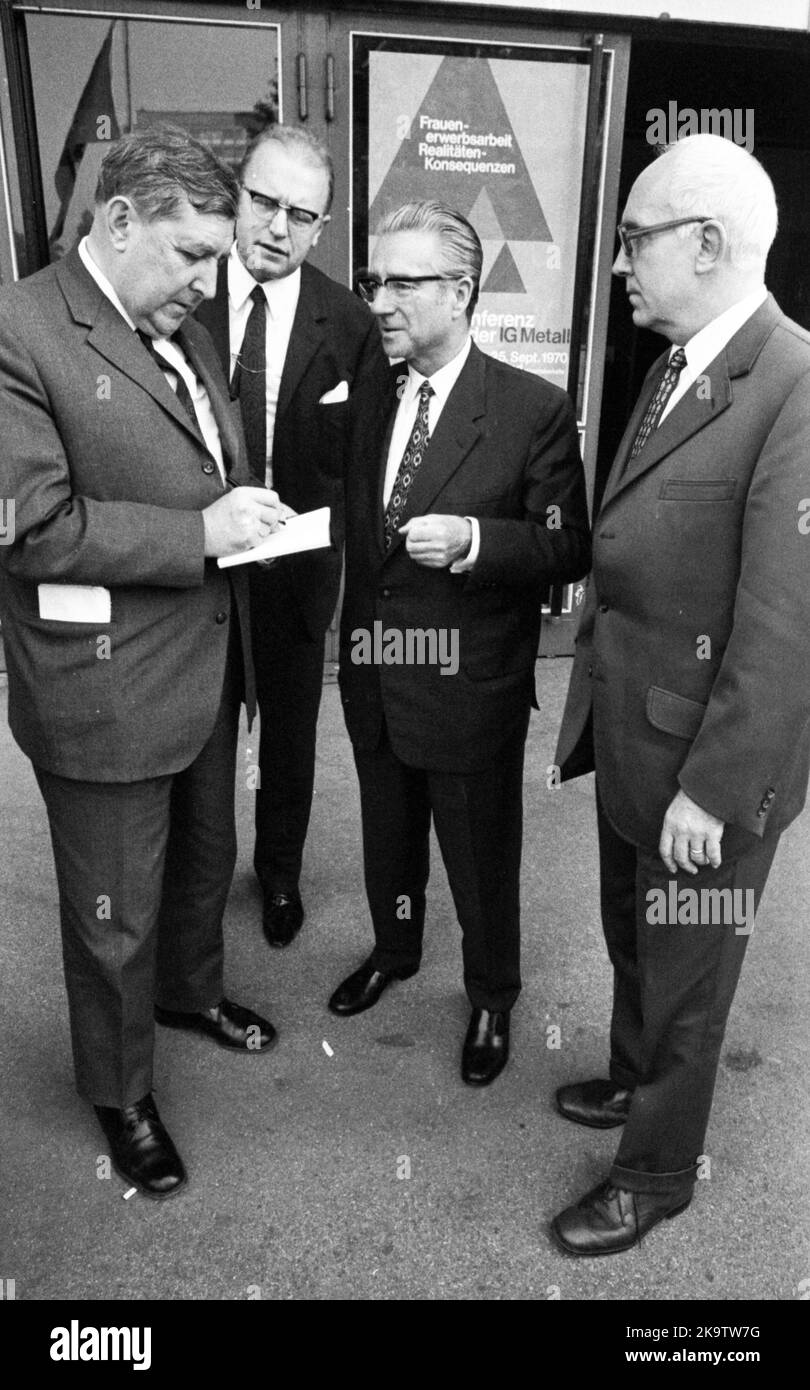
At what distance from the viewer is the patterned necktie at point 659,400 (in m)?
1.98

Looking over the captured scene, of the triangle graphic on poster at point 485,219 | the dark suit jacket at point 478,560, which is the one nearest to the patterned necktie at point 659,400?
the dark suit jacket at point 478,560

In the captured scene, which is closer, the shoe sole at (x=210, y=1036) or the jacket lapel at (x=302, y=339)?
the shoe sole at (x=210, y=1036)

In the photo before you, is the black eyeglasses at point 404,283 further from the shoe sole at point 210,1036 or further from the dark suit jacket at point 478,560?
the shoe sole at point 210,1036

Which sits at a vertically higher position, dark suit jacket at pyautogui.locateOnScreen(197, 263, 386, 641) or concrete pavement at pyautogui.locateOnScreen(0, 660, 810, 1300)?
dark suit jacket at pyautogui.locateOnScreen(197, 263, 386, 641)

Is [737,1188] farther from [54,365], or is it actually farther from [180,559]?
[54,365]

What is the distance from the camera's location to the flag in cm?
454

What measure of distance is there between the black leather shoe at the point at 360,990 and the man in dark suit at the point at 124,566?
649 millimetres

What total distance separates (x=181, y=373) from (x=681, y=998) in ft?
5.13

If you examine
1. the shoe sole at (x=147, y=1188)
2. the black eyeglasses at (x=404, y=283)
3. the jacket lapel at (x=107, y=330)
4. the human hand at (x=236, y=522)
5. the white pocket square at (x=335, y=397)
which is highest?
the black eyeglasses at (x=404, y=283)

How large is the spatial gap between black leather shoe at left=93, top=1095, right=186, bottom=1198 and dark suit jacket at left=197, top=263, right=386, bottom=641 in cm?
Answer: 139

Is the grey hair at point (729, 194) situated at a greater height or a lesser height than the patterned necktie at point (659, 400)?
greater

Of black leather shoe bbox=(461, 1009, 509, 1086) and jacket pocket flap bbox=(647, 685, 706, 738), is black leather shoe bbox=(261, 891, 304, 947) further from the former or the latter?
jacket pocket flap bbox=(647, 685, 706, 738)

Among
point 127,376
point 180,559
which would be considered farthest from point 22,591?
point 127,376

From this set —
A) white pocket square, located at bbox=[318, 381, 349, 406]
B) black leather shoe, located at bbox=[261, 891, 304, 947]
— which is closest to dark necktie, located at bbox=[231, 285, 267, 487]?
white pocket square, located at bbox=[318, 381, 349, 406]
